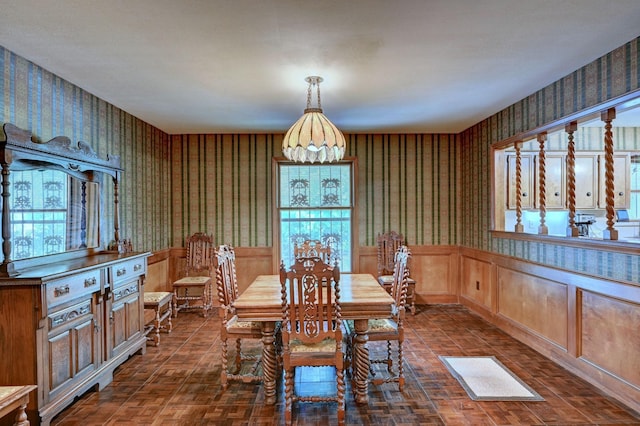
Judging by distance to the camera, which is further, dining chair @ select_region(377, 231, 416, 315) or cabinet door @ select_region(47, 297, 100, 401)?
dining chair @ select_region(377, 231, 416, 315)

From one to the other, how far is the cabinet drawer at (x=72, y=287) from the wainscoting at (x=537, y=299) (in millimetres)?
2086

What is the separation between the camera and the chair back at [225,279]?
3.09 metres

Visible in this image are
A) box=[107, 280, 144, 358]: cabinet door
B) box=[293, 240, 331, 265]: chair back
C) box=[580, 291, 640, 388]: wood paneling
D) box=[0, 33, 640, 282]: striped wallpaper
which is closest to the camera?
box=[580, 291, 640, 388]: wood paneling

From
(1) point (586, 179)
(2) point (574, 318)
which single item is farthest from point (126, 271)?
(1) point (586, 179)

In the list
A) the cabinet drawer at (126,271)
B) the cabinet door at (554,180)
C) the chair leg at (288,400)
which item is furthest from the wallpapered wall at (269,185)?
the chair leg at (288,400)

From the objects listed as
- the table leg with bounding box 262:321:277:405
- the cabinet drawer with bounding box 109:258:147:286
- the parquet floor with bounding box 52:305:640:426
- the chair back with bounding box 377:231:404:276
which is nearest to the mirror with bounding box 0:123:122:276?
the cabinet drawer with bounding box 109:258:147:286

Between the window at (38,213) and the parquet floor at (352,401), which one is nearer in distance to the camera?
the parquet floor at (352,401)

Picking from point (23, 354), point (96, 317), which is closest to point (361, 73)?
point (96, 317)

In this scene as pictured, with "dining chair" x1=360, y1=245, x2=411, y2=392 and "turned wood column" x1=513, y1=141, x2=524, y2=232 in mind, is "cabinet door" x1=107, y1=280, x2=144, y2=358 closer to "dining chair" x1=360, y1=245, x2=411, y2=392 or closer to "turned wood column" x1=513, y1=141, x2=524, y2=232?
"dining chair" x1=360, y1=245, x2=411, y2=392

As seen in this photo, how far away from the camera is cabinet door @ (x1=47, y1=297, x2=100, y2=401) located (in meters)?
2.49

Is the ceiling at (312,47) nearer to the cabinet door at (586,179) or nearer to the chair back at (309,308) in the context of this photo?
the chair back at (309,308)

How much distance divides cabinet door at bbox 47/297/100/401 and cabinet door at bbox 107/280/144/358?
222 millimetres

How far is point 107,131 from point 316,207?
9.42ft

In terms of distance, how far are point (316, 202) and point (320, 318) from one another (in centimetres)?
333
